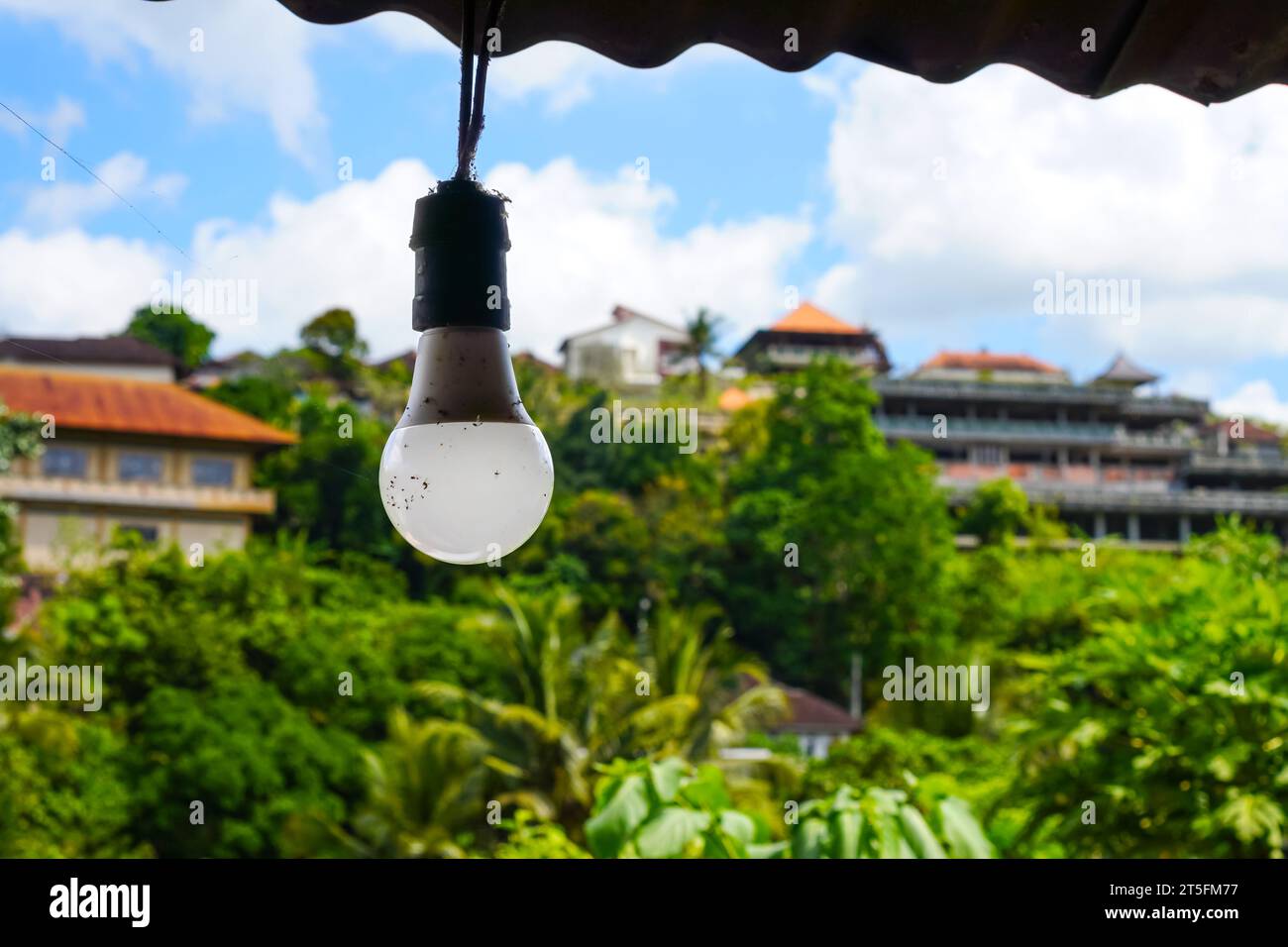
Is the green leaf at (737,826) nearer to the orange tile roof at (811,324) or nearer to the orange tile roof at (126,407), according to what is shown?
the orange tile roof at (126,407)

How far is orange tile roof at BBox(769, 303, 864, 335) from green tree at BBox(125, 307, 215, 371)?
16.2 m

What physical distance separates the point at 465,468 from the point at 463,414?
0.03m

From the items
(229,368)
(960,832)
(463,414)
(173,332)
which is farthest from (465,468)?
(173,332)

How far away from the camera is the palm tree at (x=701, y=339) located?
34.8 metres

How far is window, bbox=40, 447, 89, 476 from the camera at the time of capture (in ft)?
80.1

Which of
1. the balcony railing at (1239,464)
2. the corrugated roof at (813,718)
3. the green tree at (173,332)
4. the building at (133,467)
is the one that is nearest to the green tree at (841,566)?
the corrugated roof at (813,718)

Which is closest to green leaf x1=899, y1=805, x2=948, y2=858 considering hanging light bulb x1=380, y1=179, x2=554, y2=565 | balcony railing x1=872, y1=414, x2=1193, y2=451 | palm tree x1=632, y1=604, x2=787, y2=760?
hanging light bulb x1=380, y1=179, x2=554, y2=565

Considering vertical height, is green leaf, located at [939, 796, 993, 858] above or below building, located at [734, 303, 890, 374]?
below

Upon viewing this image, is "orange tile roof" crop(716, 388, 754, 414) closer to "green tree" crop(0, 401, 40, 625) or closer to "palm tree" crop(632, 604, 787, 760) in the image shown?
"palm tree" crop(632, 604, 787, 760)

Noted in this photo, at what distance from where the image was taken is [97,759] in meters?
16.9

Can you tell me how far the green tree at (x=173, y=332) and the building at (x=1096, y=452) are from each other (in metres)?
16.8

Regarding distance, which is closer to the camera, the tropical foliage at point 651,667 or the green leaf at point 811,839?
the green leaf at point 811,839
